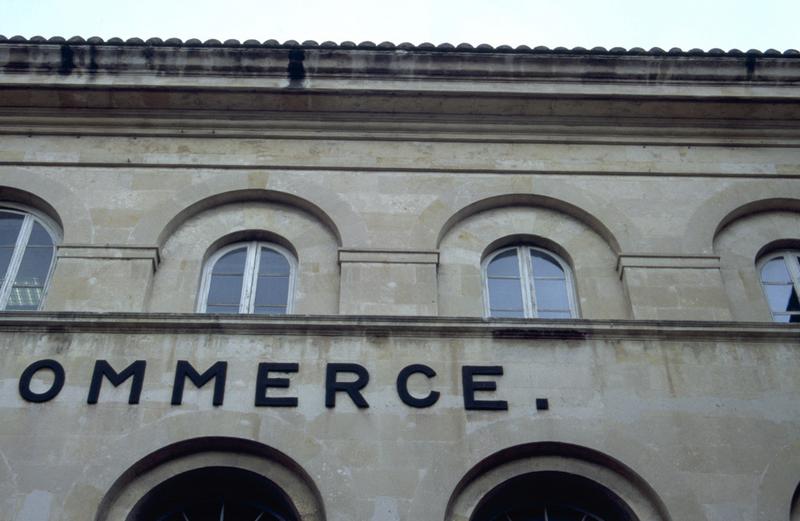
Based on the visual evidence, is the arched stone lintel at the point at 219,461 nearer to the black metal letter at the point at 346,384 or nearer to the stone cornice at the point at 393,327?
the black metal letter at the point at 346,384

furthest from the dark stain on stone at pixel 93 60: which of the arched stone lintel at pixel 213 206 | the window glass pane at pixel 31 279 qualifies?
the window glass pane at pixel 31 279

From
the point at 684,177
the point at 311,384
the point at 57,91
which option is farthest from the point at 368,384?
the point at 57,91

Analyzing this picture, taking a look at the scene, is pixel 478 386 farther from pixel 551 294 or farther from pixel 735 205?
pixel 735 205

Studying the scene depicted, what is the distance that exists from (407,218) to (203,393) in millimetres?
4307

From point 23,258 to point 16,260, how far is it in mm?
103

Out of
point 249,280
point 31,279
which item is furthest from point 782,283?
point 31,279

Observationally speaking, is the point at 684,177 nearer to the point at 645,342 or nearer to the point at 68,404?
the point at 645,342

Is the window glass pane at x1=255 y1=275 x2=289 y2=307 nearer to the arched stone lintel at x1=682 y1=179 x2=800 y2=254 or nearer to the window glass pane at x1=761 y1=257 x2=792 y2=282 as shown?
the arched stone lintel at x1=682 y1=179 x2=800 y2=254

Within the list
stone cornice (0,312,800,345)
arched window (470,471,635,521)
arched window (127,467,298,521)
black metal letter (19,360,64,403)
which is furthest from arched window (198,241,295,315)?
arched window (470,471,635,521)

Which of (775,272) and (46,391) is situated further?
(775,272)

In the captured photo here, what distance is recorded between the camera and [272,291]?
580 inches

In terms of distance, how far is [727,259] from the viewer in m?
15.2

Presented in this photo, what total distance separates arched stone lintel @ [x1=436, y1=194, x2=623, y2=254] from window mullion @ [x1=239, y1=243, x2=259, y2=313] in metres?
2.79

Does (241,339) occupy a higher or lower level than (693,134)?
lower
